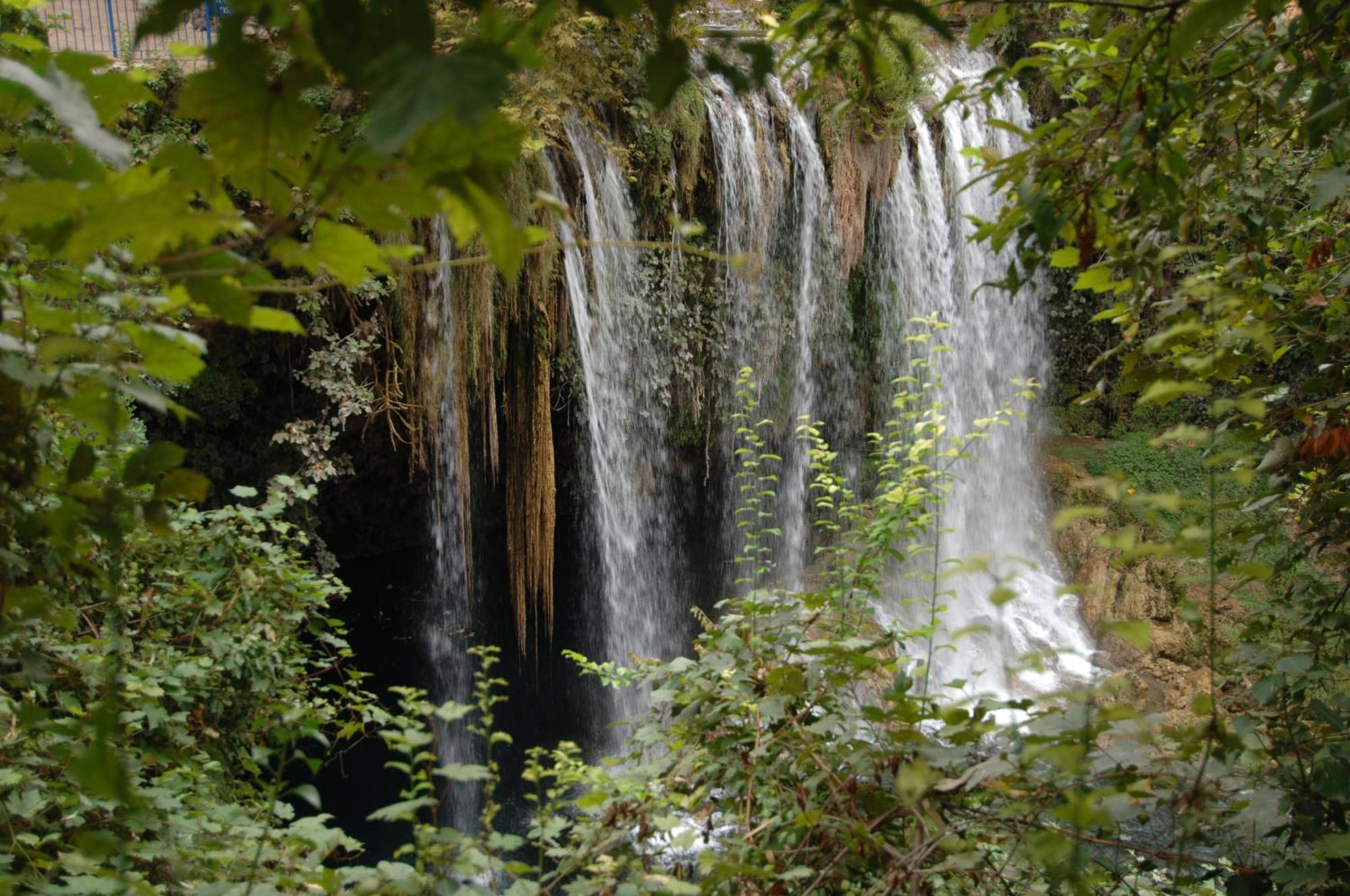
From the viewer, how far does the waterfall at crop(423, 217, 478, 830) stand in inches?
223

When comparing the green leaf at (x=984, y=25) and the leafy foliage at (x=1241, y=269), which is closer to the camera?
the leafy foliage at (x=1241, y=269)

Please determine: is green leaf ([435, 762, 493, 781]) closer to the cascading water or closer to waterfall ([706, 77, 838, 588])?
waterfall ([706, 77, 838, 588])

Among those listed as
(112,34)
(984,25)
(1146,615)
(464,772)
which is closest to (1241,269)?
(984,25)

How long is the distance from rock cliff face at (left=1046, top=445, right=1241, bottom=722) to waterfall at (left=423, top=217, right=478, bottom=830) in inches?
203

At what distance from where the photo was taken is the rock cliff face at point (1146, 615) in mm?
7648

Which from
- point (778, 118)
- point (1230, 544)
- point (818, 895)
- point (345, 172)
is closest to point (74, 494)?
point (345, 172)

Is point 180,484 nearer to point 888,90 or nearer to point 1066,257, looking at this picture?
point 1066,257

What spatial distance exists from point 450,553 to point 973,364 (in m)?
5.95

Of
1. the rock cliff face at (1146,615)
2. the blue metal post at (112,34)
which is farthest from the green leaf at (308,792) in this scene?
the blue metal post at (112,34)

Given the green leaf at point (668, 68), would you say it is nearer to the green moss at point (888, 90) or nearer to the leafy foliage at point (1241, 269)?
the leafy foliage at point (1241, 269)

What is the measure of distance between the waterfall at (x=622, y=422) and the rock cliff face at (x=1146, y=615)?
3.64 metres

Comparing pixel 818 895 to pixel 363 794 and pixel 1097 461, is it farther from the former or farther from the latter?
pixel 1097 461

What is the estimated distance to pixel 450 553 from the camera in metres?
7.10

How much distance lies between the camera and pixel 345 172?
582mm
